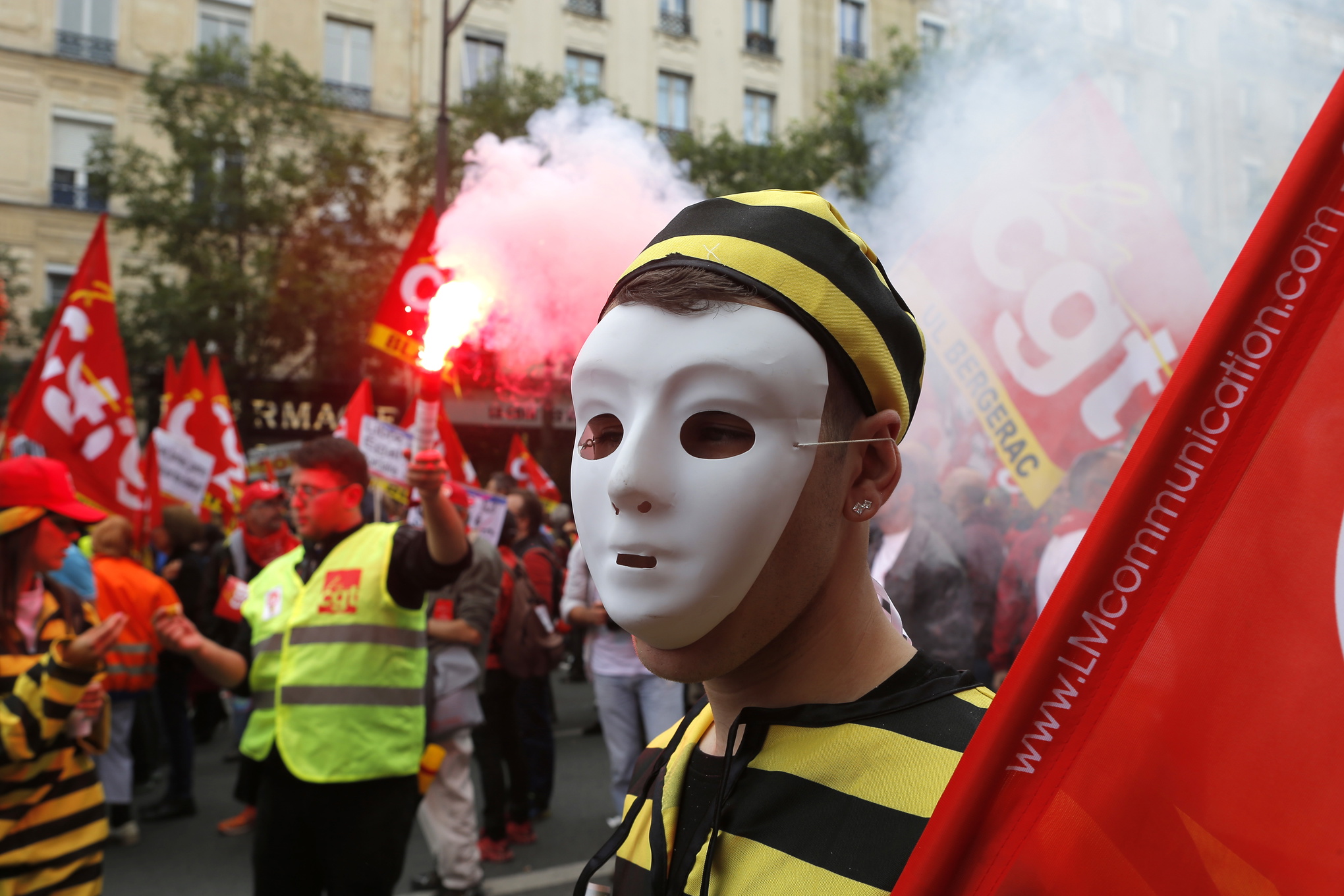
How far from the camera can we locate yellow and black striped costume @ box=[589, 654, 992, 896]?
106 centimetres

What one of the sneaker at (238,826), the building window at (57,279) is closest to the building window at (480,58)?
the building window at (57,279)

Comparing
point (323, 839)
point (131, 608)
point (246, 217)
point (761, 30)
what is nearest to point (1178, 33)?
point (323, 839)

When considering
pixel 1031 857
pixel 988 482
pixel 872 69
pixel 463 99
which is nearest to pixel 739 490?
pixel 1031 857

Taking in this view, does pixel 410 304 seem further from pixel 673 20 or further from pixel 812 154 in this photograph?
pixel 673 20

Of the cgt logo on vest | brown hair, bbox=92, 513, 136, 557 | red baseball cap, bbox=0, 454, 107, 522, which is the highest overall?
red baseball cap, bbox=0, 454, 107, 522

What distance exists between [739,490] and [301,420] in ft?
65.0

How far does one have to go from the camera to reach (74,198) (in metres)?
20.0

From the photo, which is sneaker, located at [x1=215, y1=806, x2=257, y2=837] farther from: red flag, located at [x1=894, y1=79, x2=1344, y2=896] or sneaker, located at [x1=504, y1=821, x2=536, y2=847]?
red flag, located at [x1=894, y1=79, x2=1344, y2=896]

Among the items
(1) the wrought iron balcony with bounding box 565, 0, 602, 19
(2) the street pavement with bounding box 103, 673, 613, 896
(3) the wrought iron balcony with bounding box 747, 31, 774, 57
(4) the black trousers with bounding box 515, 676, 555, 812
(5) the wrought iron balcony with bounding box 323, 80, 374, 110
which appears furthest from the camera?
(3) the wrought iron balcony with bounding box 747, 31, 774, 57

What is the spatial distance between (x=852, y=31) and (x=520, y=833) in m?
22.2

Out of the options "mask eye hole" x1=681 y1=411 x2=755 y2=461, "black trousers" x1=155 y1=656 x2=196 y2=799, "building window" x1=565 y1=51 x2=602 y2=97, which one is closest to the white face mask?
"mask eye hole" x1=681 y1=411 x2=755 y2=461

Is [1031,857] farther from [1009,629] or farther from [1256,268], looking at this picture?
[1009,629]

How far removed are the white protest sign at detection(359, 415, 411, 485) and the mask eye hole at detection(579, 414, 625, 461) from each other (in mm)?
4467

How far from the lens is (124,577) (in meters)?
5.39
